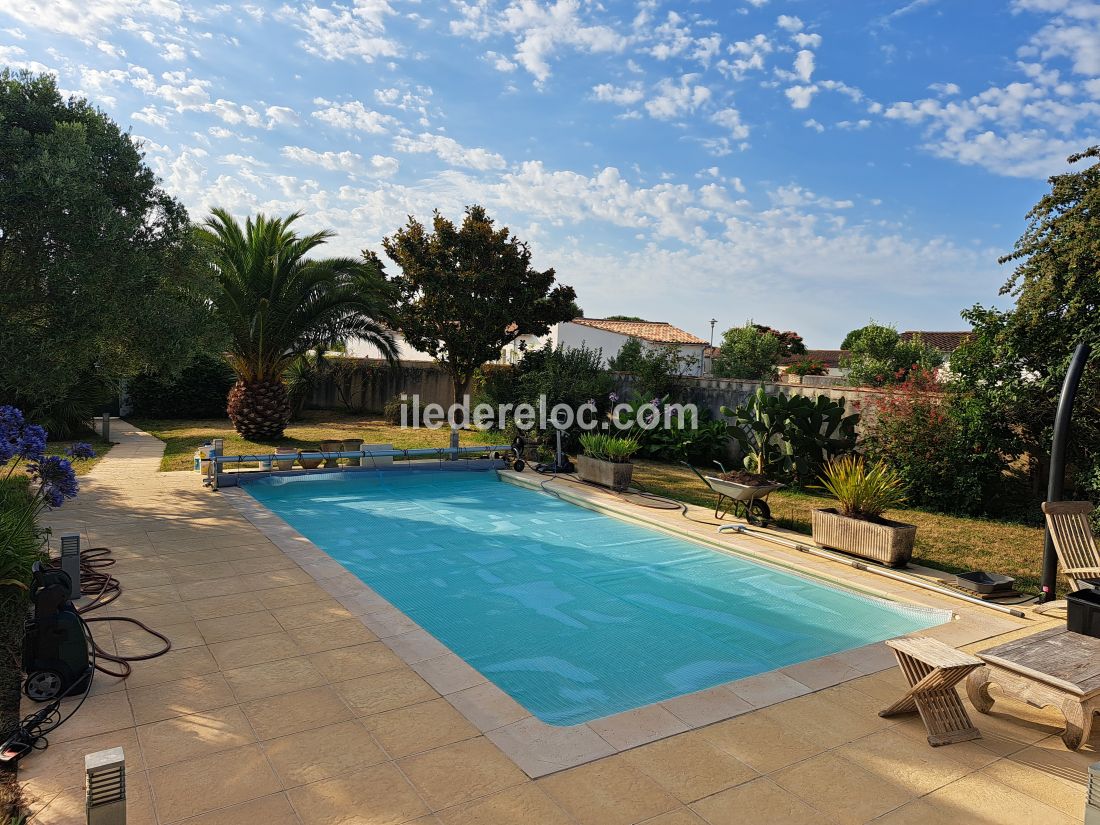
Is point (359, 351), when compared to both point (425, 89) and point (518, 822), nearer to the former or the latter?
point (425, 89)

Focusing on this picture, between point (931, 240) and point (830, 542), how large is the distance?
10.8 m

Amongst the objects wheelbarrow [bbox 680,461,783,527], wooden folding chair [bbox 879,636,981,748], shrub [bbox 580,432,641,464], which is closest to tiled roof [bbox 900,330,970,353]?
shrub [bbox 580,432,641,464]

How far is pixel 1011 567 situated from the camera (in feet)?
25.0

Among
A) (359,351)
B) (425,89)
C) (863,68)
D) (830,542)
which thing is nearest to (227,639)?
(830,542)

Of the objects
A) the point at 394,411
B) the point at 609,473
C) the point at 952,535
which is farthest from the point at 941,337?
the point at 609,473

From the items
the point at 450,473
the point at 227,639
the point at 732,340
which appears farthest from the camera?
the point at 732,340

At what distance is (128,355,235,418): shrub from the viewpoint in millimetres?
20422

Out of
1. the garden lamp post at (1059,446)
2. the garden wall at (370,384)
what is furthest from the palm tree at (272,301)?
the garden lamp post at (1059,446)

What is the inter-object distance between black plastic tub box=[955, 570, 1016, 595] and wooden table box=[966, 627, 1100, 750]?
2190 mm

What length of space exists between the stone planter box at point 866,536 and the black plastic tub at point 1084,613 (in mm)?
2516

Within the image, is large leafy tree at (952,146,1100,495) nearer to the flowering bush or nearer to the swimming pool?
the swimming pool

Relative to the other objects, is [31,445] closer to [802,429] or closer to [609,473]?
[609,473]

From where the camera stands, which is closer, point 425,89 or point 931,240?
point 425,89

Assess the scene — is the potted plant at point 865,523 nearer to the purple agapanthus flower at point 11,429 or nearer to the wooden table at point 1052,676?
the wooden table at point 1052,676
